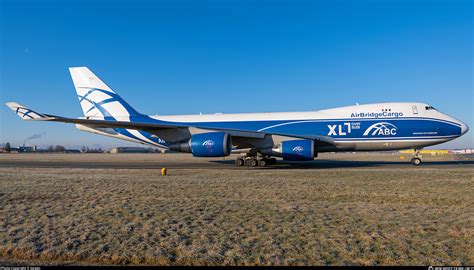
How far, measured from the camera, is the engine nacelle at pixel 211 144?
20969mm

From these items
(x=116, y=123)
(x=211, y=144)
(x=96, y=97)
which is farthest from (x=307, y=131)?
(x=96, y=97)

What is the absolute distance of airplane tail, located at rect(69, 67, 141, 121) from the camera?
2708cm

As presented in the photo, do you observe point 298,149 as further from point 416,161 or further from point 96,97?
point 96,97

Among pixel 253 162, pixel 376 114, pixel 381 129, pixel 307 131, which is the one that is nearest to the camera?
pixel 381 129

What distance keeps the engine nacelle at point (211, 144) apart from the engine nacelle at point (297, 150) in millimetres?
3414

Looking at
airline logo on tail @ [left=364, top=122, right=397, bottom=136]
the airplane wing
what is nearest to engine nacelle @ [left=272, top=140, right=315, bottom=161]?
the airplane wing

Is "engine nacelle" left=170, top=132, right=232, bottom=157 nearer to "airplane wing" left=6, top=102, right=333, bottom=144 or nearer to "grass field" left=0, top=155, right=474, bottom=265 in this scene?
"airplane wing" left=6, top=102, right=333, bottom=144

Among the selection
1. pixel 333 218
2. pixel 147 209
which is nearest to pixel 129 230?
pixel 147 209

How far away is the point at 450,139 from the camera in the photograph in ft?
72.8

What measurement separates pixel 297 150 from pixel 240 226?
1471 centimetres

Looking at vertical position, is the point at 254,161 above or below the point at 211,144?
below

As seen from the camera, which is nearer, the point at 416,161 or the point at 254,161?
the point at 416,161

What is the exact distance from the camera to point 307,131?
23.4 m

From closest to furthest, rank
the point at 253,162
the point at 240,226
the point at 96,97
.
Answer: the point at 240,226 → the point at 253,162 → the point at 96,97
